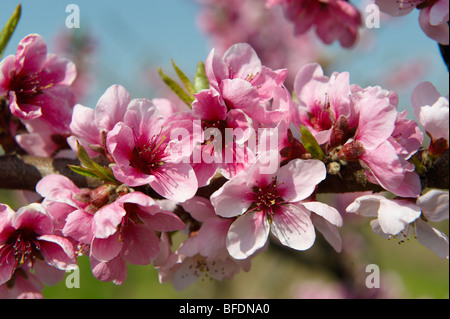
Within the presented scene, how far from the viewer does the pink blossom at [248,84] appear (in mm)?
1012

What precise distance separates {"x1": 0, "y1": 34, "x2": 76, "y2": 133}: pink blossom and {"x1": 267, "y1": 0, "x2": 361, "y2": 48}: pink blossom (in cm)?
99

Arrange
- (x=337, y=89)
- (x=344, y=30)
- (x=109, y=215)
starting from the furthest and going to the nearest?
(x=344, y=30), (x=337, y=89), (x=109, y=215)

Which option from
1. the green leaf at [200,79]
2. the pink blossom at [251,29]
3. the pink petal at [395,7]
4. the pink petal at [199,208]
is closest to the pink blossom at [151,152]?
the pink petal at [199,208]

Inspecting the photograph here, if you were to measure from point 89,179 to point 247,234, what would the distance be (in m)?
0.53

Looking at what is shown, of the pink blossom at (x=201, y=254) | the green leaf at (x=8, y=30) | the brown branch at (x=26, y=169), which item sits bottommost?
the pink blossom at (x=201, y=254)

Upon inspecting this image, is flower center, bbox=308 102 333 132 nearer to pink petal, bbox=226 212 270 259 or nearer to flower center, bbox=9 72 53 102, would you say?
pink petal, bbox=226 212 270 259

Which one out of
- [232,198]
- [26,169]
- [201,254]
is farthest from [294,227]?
[26,169]

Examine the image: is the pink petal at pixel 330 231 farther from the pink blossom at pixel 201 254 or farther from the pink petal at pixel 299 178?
the pink blossom at pixel 201 254

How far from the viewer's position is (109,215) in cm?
95

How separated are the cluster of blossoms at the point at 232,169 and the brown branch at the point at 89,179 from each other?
0.02m

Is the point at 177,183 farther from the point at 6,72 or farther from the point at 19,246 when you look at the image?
the point at 6,72

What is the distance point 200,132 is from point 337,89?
398 mm
